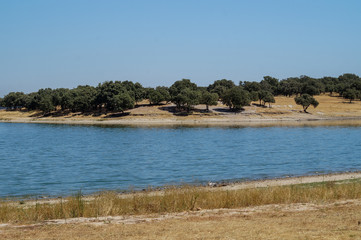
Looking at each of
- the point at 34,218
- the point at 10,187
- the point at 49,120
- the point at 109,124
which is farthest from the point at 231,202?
the point at 49,120

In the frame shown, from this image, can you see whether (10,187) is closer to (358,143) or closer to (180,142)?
(180,142)

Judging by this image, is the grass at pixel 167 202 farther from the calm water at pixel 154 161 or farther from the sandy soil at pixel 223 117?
the sandy soil at pixel 223 117

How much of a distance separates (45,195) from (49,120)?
369 feet

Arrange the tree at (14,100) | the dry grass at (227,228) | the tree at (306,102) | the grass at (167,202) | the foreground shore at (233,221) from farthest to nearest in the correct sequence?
the tree at (14,100) → the tree at (306,102) → the grass at (167,202) → the foreground shore at (233,221) → the dry grass at (227,228)

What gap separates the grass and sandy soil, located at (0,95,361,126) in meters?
90.8

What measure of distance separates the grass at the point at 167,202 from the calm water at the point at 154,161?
10.2 meters

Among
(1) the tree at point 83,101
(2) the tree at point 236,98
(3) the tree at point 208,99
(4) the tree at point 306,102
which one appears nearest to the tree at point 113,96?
(1) the tree at point 83,101

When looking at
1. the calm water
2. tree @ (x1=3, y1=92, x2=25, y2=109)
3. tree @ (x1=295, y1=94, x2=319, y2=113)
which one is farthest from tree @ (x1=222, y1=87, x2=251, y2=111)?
tree @ (x1=3, y1=92, x2=25, y2=109)

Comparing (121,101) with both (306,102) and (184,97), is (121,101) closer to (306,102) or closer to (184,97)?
(184,97)

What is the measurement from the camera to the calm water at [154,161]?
32691 millimetres

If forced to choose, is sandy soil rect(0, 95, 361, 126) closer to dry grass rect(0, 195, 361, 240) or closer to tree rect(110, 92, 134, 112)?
tree rect(110, 92, 134, 112)

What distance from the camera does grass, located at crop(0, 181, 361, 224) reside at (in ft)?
56.4

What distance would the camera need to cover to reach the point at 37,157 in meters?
50.0

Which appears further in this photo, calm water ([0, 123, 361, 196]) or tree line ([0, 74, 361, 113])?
tree line ([0, 74, 361, 113])
